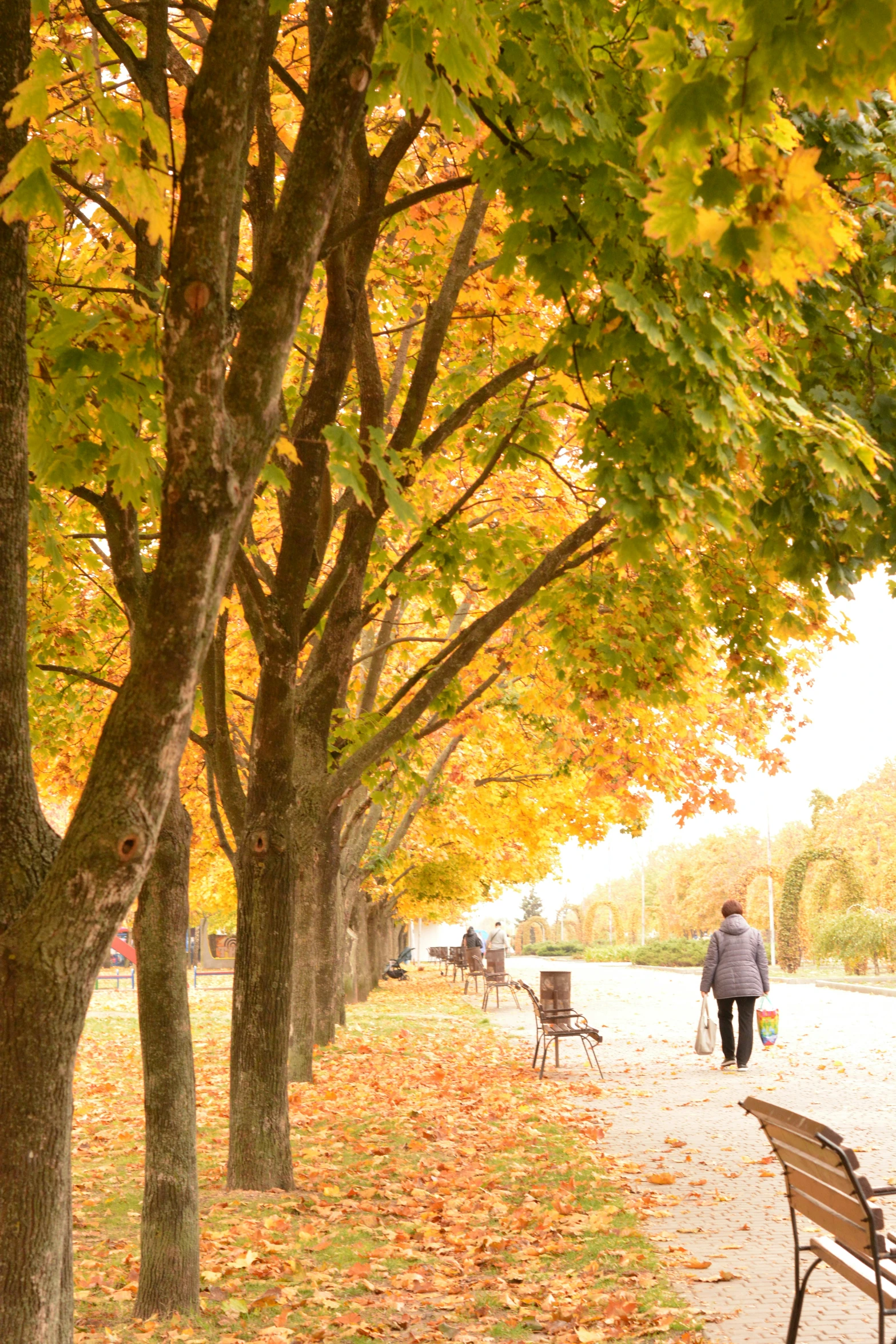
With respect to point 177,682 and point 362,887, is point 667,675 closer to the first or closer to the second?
point 177,682

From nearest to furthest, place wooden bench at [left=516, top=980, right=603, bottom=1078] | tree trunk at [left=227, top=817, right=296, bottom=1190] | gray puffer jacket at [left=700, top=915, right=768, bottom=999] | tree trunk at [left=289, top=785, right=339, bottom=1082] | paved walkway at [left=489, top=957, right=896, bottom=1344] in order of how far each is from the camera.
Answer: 1. paved walkway at [left=489, top=957, right=896, bottom=1344]
2. tree trunk at [left=227, top=817, right=296, bottom=1190]
3. tree trunk at [left=289, top=785, right=339, bottom=1082]
4. gray puffer jacket at [left=700, top=915, right=768, bottom=999]
5. wooden bench at [left=516, top=980, right=603, bottom=1078]

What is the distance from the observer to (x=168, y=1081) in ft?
18.4

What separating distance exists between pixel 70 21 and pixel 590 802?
568 inches

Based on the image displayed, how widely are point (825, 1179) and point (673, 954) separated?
5096 cm

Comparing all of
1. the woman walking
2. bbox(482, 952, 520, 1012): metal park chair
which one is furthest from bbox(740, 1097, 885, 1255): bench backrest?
bbox(482, 952, 520, 1012): metal park chair

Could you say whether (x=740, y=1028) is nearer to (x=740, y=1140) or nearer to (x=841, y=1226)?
(x=740, y=1140)

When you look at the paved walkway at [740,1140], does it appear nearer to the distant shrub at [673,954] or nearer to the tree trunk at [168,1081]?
the tree trunk at [168,1081]

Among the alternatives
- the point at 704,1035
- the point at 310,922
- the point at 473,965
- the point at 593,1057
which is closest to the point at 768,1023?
the point at 704,1035

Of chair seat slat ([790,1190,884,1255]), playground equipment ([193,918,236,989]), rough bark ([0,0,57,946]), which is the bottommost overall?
playground equipment ([193,918,236,989])

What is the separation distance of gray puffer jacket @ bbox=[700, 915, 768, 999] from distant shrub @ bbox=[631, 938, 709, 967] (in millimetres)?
37441

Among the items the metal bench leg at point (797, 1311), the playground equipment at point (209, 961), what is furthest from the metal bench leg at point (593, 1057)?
the playground equipment at point (209, 961)

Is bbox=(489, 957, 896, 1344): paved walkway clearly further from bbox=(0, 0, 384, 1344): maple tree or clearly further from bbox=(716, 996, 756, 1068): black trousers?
bbox=(0, 0, 384, 1344): maple tree

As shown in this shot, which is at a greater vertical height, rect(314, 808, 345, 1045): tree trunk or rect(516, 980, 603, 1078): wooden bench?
rect(314, 808, 345, 1045): tree trunk

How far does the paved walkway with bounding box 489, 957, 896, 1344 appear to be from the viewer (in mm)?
5465
